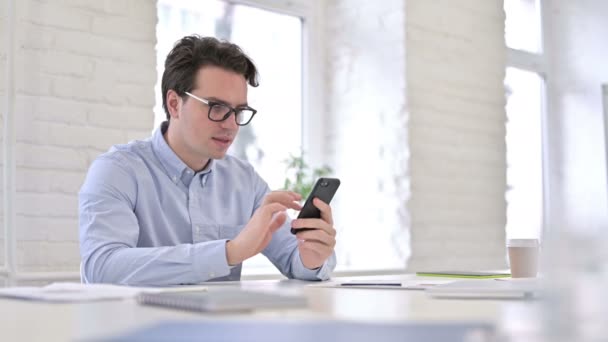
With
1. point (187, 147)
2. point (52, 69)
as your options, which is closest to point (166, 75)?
point (187, 147)

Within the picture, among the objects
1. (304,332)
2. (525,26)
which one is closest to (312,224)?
(304,332)

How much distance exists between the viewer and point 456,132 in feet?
12.2

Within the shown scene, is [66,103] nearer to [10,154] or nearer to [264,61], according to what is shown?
[10,154]

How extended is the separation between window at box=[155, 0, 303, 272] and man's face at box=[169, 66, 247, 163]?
40.9 inches

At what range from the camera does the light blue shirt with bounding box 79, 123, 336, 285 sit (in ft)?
5.40

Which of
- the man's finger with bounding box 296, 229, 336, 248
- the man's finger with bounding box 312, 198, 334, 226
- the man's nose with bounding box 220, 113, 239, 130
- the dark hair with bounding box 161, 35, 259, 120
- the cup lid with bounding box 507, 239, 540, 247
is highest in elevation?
the dark hair with bounding box 161, 35, 259, 120

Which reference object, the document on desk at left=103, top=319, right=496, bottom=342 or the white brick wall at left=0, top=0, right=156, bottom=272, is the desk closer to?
the document on desk at left=103, top=319, right=496, bottom=342

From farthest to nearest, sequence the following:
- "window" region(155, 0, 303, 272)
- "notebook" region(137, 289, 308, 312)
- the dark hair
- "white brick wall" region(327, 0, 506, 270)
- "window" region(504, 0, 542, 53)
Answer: "window" region(504, 0, 542, 53)
"white brick wall" region(327, 0, 506, 270)
"window" region(155, 0, 303, 272)
the dark hair
"notebook" region(137, 289, 308, 312)

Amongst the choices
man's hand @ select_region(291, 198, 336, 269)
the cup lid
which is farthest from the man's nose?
the cup lid

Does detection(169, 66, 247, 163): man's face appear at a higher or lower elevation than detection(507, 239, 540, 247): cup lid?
higher

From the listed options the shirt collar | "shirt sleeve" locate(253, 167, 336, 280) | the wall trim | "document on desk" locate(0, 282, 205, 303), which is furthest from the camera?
the wall trim

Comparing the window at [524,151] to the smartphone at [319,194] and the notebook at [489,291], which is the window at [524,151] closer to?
the smartphone at [319,194]

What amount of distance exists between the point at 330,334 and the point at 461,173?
322 cm

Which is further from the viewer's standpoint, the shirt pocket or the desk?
the shirt pocket
